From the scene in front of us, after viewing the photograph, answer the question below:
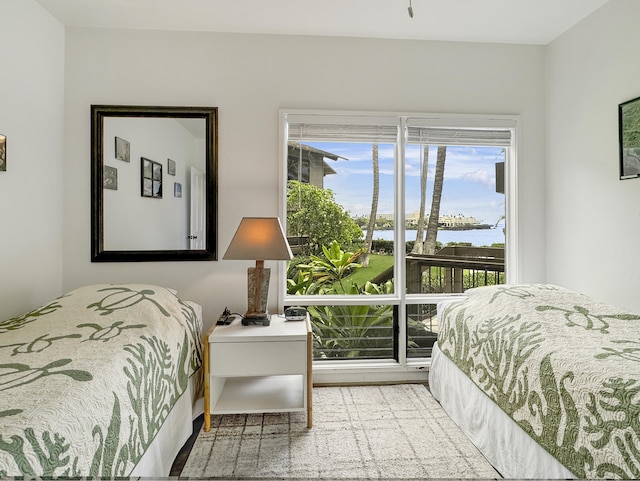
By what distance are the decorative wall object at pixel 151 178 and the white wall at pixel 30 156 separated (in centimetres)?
55

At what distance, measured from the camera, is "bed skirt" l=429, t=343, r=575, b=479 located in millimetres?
1430

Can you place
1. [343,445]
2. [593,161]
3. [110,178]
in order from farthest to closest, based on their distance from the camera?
[110,178] → [593,161] → [343,445]

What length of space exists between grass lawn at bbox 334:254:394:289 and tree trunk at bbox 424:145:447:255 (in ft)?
1.06

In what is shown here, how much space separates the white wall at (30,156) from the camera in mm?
2068

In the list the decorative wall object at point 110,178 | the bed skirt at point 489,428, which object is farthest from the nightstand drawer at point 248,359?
the decorative wall object at point 110,178

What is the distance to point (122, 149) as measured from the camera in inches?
102

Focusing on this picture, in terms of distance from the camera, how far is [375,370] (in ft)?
8.97

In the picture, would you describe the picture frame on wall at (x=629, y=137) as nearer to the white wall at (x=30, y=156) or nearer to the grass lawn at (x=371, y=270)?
the grass lawn at (x=371, y=270)

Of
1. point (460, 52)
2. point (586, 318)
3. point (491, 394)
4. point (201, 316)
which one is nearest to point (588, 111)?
point (460, 52)

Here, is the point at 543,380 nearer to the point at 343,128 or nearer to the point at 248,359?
the point at 248,359

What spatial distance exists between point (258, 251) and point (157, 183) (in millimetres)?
1035

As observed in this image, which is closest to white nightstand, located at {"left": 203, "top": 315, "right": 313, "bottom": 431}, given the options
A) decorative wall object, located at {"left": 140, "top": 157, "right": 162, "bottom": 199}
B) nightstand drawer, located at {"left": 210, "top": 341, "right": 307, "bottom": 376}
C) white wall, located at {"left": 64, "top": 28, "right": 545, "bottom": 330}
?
nightstand drawer, located at {"left": 210, "top": 341, "right": 307, "bottom": 376}

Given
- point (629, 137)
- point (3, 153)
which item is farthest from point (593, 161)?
point (3, 153)

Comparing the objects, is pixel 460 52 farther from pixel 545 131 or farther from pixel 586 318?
pixel 586 318
